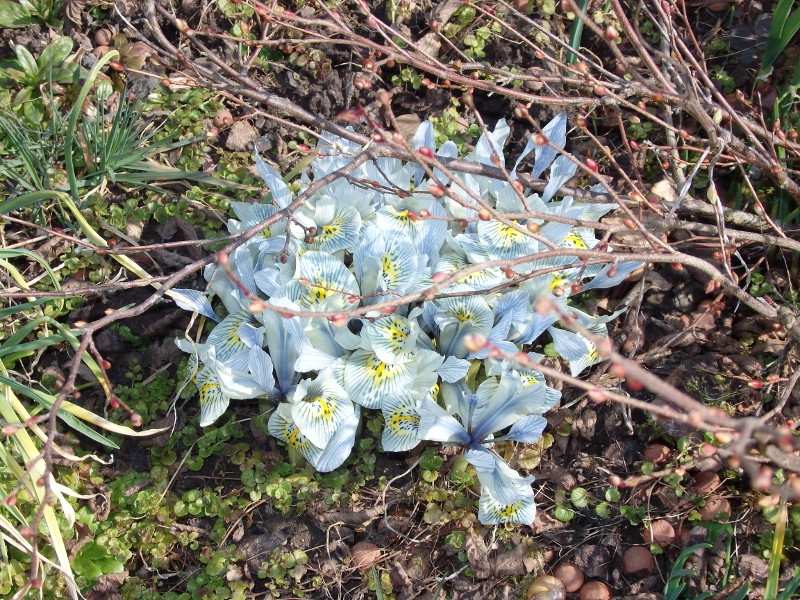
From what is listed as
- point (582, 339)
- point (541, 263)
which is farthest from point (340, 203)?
point (582, 339)

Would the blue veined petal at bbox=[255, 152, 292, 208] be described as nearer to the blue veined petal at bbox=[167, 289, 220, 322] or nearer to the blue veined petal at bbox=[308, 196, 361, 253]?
the blue veined petal at bbox=[308, 196, 361, 253]

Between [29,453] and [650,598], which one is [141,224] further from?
[650,598]

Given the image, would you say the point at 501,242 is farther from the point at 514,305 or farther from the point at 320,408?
the point at 320,408

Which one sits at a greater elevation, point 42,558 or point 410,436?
point 410,436

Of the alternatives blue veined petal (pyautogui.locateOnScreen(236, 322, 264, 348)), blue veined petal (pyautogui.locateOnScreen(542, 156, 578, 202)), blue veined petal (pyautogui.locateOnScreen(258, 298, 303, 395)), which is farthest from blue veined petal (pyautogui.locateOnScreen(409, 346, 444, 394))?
blue veined petal (pyautogui.locateOnScreen(542, 156, 578, 202))

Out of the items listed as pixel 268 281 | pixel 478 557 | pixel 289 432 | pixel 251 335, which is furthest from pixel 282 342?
pixel 478 557

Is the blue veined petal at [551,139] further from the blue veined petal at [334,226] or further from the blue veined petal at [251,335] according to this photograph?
the blue veined petal at [251,335]

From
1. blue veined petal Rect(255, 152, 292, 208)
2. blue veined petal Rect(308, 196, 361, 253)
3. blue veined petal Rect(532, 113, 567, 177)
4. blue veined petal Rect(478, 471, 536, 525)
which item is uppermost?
blue veined petal Rect(532, 113, 567, 177)
